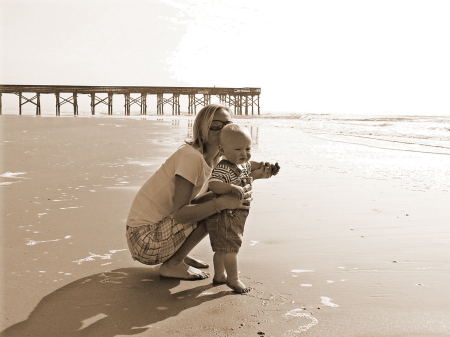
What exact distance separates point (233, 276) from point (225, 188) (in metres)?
0.45

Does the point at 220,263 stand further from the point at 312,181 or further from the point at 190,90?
the point at 190,90

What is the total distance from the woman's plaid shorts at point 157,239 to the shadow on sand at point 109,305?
0.12 m

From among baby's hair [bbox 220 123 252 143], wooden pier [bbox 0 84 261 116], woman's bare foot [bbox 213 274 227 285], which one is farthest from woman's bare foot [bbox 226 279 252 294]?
wooden pier [bbox 0 84 261 116]

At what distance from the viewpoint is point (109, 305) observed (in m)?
2.56

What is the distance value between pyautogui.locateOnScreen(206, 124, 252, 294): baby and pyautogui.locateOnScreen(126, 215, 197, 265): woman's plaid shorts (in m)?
0.23

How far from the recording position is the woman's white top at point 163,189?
9.66 feet

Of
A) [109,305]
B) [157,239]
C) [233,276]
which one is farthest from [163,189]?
[109,305]

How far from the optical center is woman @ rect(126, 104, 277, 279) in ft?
9.84

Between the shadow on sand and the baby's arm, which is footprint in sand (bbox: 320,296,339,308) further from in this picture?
the baby's arm

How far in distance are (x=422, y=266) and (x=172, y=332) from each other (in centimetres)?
166

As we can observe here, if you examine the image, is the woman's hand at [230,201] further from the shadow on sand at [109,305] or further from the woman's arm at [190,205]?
the shadow on sand at [109,305]

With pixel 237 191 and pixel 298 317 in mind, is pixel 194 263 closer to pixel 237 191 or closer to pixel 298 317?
pixel 237 191

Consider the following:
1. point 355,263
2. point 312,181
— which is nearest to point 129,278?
point 355,263

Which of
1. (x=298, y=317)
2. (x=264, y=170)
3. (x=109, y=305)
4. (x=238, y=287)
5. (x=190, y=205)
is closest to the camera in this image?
(x=298, y=317)
